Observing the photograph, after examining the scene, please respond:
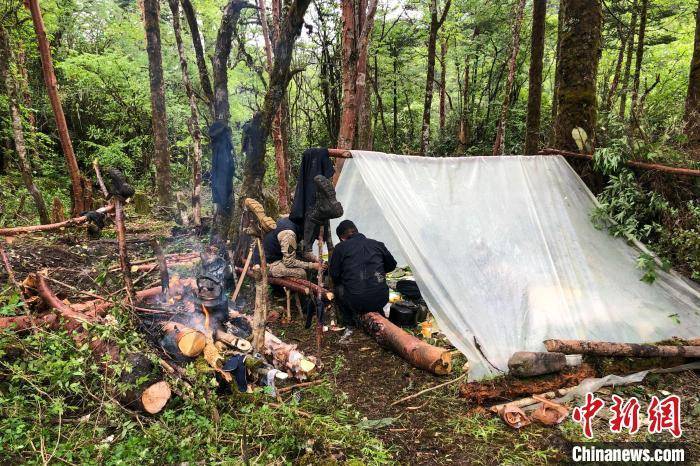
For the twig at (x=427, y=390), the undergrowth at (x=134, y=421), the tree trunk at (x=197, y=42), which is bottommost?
the twig at (x=427, y=390)

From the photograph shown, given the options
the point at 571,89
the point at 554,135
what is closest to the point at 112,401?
the point at 554,135

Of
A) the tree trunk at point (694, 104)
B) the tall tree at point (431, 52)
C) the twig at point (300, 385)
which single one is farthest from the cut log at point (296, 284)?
the tall tree at point (431, 52)

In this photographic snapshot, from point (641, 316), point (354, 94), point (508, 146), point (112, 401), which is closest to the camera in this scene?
point (112, 401)

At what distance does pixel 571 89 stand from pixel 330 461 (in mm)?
5892

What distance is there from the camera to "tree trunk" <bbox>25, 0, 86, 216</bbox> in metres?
7.44

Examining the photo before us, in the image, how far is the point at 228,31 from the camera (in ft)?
24.5

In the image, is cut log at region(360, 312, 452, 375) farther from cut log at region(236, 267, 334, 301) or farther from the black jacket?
cut log at region(236, 267, 334, 301)

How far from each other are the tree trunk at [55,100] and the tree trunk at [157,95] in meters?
2.03

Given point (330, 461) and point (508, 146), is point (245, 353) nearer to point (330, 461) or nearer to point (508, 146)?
point (330, 461)

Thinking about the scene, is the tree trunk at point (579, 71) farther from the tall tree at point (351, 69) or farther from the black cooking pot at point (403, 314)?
the tall tree at point (351, 69)

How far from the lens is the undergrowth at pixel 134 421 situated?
8.71 feet

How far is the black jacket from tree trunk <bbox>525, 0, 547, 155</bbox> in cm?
550

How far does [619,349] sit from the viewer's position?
3.87m

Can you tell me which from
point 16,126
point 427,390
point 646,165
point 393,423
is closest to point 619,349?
point 427,390
